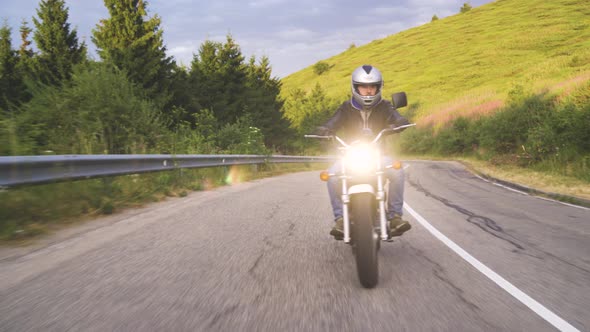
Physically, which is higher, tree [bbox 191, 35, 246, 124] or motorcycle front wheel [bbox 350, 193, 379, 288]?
tree [bbox 191, 35, 246, 124]

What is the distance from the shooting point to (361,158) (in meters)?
4.22

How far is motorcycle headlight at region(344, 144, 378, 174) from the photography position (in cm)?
418

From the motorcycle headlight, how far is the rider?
0.27 metres

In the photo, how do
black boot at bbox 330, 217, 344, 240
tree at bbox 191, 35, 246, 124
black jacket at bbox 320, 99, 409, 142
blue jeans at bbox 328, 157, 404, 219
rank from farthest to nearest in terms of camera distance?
tree at bbox 191, 35, 246, 124 → black jacket at bbox 320, 99, 409, 142 → blue jeans at bbox 328, 157, 404, 219 → black boot at bbox 330, 217, 344, 240

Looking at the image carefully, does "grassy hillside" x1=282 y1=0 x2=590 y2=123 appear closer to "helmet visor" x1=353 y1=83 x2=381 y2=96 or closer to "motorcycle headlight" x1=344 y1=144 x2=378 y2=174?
"helmet visor" x1=353 y1=83 x2=381 y2=96

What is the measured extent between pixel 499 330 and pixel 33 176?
544cm

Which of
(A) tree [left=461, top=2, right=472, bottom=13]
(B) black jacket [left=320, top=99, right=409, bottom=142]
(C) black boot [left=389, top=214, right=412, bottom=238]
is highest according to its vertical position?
(A) tree [left=461, top=2, right=472, bottom=13]

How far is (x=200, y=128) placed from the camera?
21.4 metres

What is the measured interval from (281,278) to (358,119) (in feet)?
6.28

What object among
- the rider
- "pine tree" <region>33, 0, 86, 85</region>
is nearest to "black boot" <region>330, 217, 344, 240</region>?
the rider

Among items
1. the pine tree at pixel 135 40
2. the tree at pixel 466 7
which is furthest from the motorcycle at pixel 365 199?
the tree at pixel 466 7

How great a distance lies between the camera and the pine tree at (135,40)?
30.5 m

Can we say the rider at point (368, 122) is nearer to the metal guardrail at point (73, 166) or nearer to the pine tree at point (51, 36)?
the metal guardrail at point (73, 166)

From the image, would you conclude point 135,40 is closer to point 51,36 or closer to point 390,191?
point 51,36
